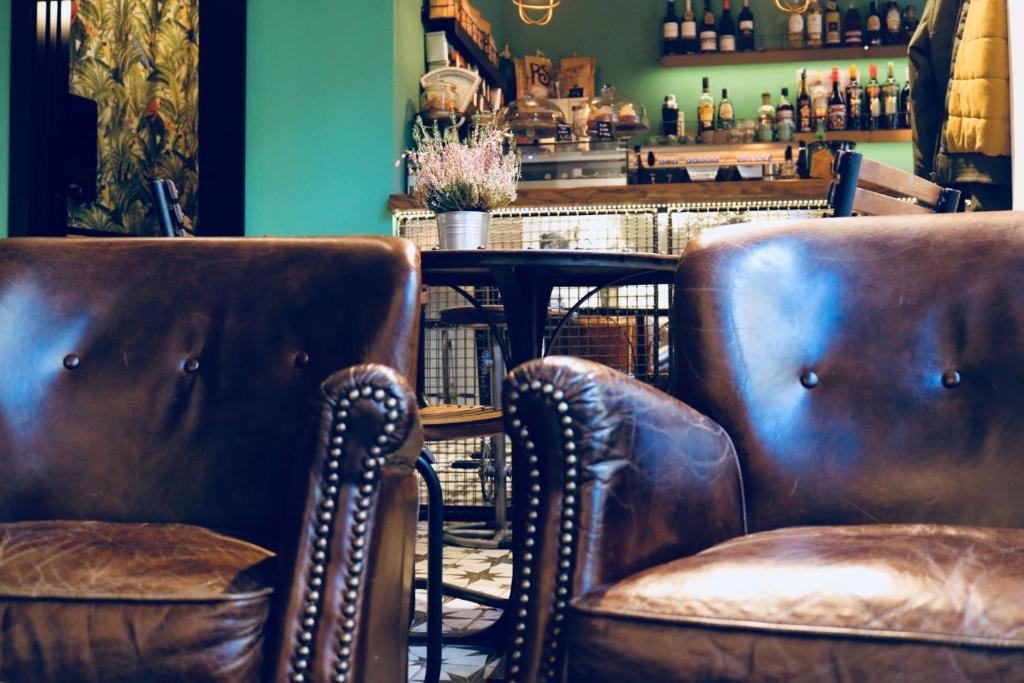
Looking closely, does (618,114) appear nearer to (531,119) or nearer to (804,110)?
(531,119)

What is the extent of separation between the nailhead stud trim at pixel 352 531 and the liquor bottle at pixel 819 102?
5.93 metres

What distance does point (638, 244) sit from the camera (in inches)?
167

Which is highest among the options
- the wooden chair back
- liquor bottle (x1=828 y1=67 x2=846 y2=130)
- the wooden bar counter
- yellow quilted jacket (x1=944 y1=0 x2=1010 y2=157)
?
liquor bottle (x1=828 y1=67 x2=846 y2=130)

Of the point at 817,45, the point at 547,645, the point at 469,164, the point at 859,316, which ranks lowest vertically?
the point at 547,645

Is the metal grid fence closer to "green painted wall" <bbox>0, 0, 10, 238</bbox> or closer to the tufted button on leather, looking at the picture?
"green painted wall" <bbox>0, 0, 10, 238</bbox>

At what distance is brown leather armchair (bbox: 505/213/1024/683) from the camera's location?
994 millimetres

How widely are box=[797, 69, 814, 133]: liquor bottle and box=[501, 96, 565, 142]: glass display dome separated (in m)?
2.17

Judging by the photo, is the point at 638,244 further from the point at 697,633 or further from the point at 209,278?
the point at 697,633

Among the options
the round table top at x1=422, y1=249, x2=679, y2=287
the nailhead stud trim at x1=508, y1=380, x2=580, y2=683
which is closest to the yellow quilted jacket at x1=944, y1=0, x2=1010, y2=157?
the round table top at x1=422, y1=249, x2=679, y2=287

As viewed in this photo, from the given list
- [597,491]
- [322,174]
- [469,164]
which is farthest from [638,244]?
[597,491]

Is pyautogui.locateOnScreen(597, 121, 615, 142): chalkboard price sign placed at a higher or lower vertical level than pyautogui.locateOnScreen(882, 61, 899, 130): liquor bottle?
lower

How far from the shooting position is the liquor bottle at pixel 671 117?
6.76m

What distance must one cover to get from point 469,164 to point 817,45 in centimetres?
498

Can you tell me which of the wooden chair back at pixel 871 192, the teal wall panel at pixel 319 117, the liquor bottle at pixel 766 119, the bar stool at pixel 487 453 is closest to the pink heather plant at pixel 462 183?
the bar stool at pixel 487 453
